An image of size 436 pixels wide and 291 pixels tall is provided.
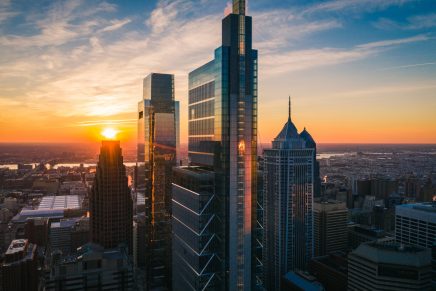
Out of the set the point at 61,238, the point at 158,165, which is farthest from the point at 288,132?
the point at 61,238

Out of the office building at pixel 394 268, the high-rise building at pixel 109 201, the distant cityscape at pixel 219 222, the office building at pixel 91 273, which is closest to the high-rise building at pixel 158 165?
the distant cityscape at pixel 219 222

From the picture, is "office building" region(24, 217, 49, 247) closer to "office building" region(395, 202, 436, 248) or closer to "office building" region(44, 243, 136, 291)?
"office building" region(44, 243, 136, 291)

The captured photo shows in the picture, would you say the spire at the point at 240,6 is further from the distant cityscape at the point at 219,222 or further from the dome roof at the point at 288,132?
the dome roof at the point at 288,132

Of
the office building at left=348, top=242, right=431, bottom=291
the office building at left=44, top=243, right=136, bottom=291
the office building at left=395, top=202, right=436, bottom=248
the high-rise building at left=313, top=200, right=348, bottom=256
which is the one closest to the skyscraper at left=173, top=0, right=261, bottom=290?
the office building at left=348, top=242, right=431, bottom=291

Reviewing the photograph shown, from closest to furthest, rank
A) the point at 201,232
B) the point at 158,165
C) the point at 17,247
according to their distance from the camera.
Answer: the point at 201,232
the point at 17,247
the point at 158,165

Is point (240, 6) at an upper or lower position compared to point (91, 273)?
upper

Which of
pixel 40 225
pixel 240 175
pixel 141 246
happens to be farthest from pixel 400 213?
pixel 40 225

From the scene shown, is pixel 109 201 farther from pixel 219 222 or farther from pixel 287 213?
pixel 219 222
